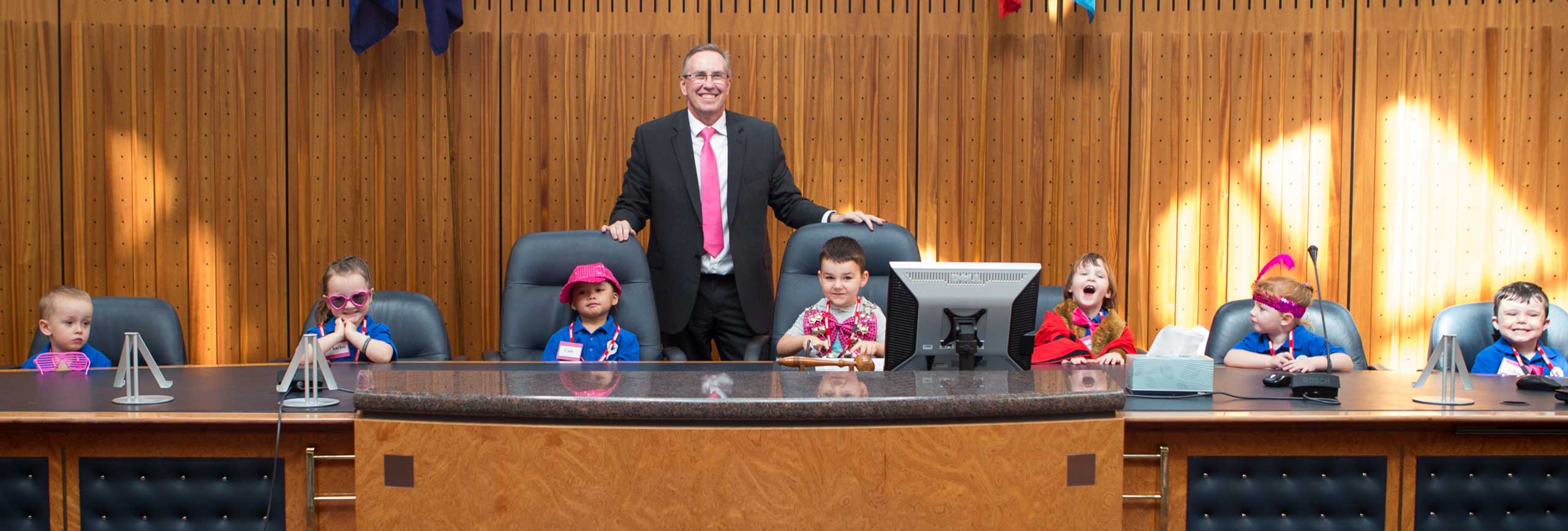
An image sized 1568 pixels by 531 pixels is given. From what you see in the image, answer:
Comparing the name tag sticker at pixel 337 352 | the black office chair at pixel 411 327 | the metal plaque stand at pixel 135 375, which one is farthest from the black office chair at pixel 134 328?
the metal plaque stand at pixel 135 375

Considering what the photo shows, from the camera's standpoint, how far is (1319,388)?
242 centimetres

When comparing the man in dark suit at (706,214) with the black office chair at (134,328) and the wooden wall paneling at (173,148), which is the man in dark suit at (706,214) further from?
the wooden wall paneling at (173,148)

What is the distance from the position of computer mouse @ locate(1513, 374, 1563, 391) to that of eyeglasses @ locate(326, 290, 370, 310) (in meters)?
3.11

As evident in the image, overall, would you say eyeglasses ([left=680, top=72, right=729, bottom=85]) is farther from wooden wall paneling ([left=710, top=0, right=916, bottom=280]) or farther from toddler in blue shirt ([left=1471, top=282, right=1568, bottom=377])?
toddler in blue shirt ([left=1471, top=282, right=1568, bottom=377])

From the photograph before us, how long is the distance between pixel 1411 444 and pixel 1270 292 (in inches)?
40.0

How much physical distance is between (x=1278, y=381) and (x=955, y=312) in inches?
31.4

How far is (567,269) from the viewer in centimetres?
362

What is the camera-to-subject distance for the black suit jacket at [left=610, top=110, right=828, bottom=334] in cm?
397

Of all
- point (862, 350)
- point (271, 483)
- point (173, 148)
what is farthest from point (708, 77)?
point (173, 148)

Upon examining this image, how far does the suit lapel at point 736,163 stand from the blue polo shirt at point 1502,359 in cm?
242

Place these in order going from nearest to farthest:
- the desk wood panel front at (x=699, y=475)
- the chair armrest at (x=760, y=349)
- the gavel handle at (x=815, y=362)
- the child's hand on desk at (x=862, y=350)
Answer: the desk wood panel front at (x=699, y=475) → the gavel handle at (x=815, y=362) → the child's hand on desk at (x=862, y=350) → the chair armrest at (x=760, y=349)

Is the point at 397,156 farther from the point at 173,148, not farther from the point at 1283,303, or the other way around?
the point at 1283,303

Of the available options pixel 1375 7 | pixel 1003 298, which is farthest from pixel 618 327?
pixel 1375 7

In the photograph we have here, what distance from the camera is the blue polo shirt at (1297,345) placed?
10.8ft
